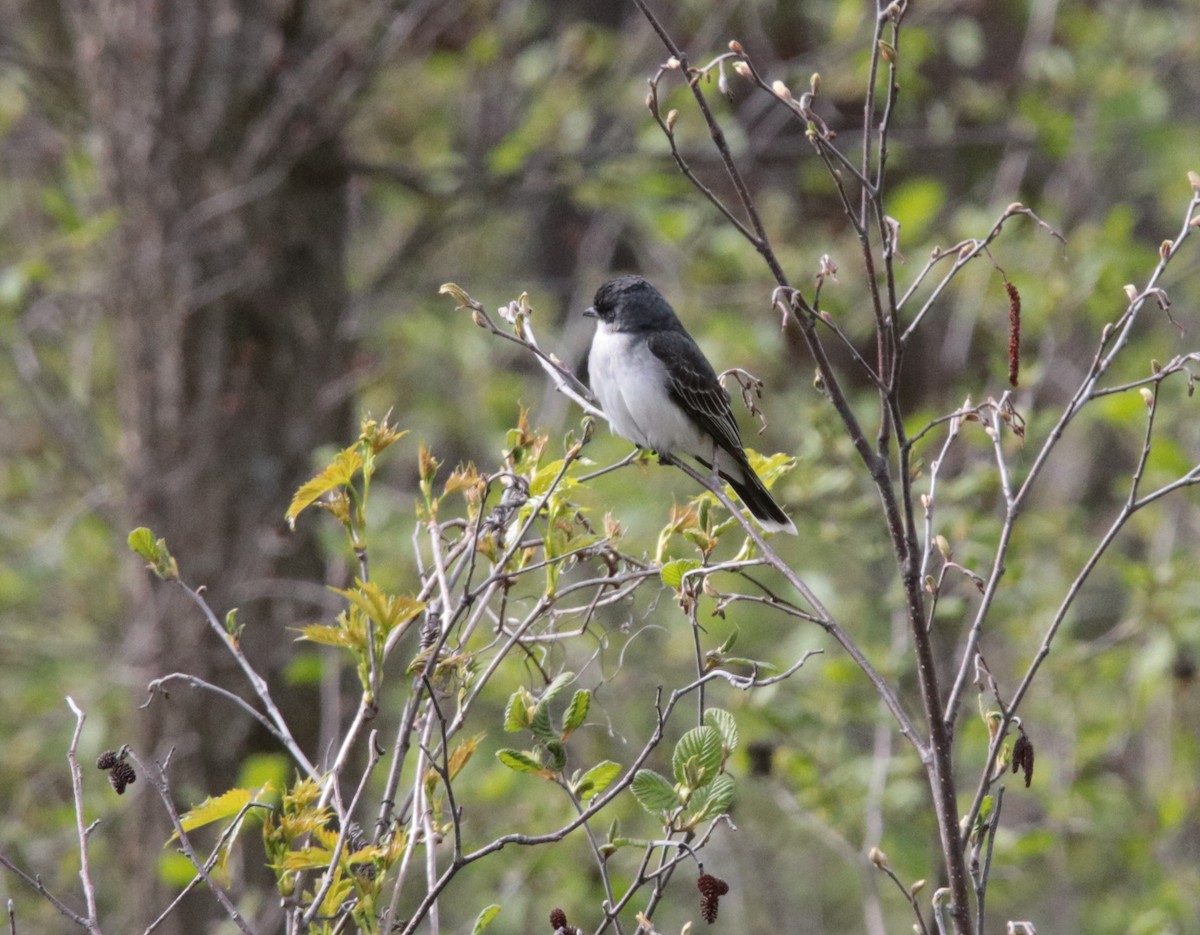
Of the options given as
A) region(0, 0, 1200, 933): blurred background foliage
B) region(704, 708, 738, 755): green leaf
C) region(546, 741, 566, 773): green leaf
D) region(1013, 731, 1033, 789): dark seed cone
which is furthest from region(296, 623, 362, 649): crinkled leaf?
region(0, 0, 1200, 933): blurred background foliage

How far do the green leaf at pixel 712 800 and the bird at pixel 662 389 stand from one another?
216 centimetres

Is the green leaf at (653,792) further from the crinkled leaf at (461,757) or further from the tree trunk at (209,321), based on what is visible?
the tree trunk at (209,321)

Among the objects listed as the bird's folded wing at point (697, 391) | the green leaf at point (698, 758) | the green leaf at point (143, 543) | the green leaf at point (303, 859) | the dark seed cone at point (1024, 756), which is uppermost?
the bird's folded wing at point (697, 391)

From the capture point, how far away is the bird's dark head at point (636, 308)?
4680 millimetres

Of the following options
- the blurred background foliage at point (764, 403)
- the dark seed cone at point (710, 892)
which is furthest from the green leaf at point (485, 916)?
the blurred background foliage at point (764, 403)

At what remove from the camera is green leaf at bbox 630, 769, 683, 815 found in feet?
6.91

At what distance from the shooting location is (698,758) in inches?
83.2

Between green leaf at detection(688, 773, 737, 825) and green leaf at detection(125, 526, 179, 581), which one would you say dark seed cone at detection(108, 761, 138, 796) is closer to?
green leaf at detection(125, 526, 179, 581)

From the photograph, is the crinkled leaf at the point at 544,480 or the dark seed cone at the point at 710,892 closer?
the dark seed cone at the point at 710,892

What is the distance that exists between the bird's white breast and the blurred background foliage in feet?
1.56

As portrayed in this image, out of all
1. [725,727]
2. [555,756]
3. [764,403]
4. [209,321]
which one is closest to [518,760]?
[555,756]

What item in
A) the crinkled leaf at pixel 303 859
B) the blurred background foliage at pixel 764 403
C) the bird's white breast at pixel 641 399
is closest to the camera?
the crinkled leaf at pixel 303 859

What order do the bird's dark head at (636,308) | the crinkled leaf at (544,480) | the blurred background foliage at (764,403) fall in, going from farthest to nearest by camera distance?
the blurred background foliage at (764,403) → the bird's dark head at (636,308) → the crinkled leaf at (544,480)

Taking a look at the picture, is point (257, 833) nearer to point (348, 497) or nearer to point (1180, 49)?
point (348, 497)
